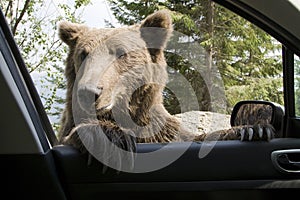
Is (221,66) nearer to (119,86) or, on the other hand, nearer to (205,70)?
(205,70)

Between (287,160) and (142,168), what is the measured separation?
64 cm

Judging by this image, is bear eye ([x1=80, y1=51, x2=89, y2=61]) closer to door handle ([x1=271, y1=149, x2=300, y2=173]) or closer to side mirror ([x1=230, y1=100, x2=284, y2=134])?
side mirror ([x1=230, y1=100, x2=284, y2=134])

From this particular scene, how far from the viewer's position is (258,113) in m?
2.13

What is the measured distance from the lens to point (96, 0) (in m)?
2.45

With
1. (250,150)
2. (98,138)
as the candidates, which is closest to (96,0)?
(98,138)

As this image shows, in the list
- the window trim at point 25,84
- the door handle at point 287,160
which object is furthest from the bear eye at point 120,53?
the door handle at point 287,160

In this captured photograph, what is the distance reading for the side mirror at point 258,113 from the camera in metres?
2.09

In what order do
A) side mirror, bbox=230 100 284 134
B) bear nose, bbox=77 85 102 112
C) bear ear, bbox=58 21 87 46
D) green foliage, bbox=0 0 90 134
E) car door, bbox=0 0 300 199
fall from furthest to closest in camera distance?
bear ear, bbox=58 21 87 46, green foliage, bbox=0 0 90 134, side mirror, bbox=230 100 284 134, bear nose, bbox=77 85 102 112, car door, bbox=0 0 300 199

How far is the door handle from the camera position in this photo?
1846 mm

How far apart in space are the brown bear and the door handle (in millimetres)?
228

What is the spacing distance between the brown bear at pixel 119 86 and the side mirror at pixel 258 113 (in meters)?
0.08

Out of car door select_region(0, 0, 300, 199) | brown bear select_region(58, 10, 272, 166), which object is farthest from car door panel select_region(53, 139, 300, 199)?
brown bear select_region(58, 10, 272, 166)

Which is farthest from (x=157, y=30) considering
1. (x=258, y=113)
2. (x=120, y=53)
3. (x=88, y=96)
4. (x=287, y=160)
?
(x=287, y=160)

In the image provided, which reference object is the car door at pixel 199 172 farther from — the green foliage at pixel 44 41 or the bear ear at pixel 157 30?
the bear ear at pixel 157 30
